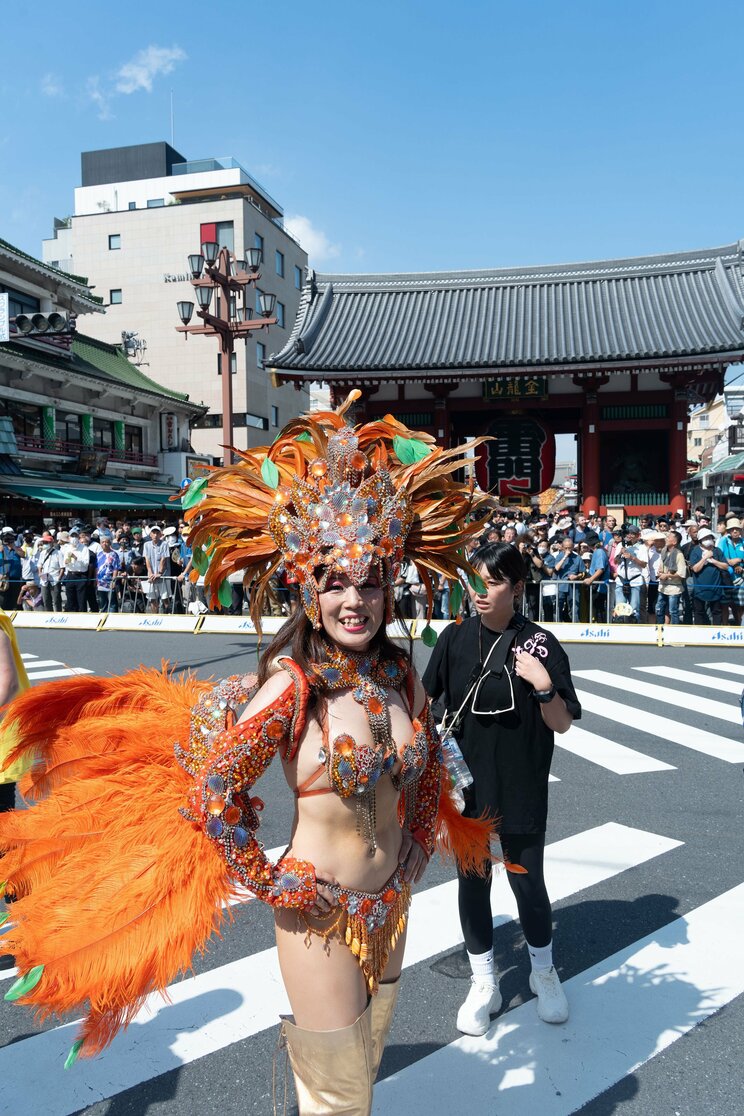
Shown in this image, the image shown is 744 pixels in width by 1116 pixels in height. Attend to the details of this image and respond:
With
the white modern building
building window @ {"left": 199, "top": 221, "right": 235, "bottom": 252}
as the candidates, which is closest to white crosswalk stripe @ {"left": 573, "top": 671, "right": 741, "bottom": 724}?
the white modern building

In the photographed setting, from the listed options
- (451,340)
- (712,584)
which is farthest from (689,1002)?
(451,340)

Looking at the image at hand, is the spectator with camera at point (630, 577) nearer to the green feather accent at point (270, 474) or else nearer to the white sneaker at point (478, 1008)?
the white sneaker at point (478, 1008)

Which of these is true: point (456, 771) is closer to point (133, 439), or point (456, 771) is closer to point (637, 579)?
point (637, 579)

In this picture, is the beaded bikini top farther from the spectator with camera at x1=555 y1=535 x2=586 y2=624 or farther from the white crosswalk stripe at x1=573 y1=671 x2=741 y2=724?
the spectator with camera at x1=555 y1=535 x2=586 y2=624

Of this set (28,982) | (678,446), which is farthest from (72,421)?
(28,982)

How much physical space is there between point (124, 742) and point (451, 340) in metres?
20.2

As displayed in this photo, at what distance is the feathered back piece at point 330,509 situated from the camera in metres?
1.98

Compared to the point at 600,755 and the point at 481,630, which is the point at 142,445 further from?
the point at 481,630

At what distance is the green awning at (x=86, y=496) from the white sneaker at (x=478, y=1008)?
20919 millimetres

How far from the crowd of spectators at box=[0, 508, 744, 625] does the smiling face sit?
26.1ft

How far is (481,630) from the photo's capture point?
10.1 ft

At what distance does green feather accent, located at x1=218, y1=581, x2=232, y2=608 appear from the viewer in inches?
95.1

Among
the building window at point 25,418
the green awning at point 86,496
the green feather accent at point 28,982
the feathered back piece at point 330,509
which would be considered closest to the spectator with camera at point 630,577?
the feathered back piece at point 330,509

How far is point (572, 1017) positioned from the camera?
9.79ft
